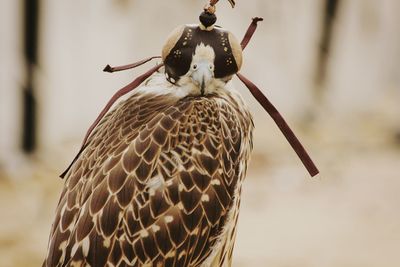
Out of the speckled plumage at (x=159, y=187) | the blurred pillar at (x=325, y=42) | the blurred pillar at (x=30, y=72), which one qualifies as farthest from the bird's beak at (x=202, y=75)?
the blurred pillar at (x=325, y=42)

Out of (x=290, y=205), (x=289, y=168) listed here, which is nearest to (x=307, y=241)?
(x=290, y=205)

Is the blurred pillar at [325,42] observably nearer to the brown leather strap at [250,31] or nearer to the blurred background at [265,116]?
Answer: the blurred background at [265,116]

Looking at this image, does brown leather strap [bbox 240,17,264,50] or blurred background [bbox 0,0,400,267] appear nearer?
brown leather strap [bbox 240,17,264,50]

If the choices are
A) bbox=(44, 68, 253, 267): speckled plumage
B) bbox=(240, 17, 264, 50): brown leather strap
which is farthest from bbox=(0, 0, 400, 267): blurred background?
bbox=(240, 17, 264, 50): brown leather strap

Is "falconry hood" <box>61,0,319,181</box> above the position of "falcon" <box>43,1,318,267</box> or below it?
above

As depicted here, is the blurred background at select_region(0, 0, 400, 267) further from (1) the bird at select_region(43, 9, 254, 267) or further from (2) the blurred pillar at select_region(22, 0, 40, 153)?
(1) the bird at select_region(43, 9, 254, 267)

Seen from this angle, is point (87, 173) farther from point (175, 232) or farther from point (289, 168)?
point (289, 168)

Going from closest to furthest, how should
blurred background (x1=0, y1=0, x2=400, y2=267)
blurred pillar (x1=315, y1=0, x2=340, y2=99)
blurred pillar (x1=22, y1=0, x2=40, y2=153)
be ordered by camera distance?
blurred background (x1=0, y1=0, x2=400, y2=267) → blurred pillar (x1=22, y1=0, x2=40, y2=153) → blurred pillar (x1=315, y1=0, x2=340, y2=99)
